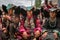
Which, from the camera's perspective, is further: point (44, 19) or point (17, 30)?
point (44, 19)

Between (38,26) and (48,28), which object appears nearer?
(38,26)

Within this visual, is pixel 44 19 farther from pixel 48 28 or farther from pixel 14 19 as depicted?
pixel 14 19

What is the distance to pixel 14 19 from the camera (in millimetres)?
950

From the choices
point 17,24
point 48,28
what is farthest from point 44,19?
point 17,24

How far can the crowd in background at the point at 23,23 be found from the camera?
36.7 inches

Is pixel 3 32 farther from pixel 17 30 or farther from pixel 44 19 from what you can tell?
pixel 44 19

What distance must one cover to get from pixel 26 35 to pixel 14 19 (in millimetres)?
101

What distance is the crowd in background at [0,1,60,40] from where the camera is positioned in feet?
3.06

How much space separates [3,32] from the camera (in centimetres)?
96

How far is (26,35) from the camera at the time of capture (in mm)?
922

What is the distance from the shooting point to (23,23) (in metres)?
0.96

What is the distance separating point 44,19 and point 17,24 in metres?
0.17

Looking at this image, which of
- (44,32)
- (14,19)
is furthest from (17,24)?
(44,32)

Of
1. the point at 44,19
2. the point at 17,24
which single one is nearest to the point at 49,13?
the point at 44,19
